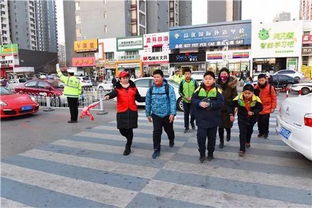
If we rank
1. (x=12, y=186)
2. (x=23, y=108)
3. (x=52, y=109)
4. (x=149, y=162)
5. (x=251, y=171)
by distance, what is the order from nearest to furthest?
(x=12, y=186), (x=251, y=171), (x=149, y=162), (x=23, y=108), (x=52, y=109)

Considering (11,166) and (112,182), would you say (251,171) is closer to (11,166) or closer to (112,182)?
(112,182)

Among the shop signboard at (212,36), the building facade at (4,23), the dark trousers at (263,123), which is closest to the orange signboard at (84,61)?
the shop signboard at (212,36)

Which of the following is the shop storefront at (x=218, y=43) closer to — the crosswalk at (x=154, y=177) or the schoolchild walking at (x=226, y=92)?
the schoolchild walking at (x=226, y=92)

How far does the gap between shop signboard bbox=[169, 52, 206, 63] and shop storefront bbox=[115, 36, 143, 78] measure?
16.7 feet

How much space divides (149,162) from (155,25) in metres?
60.3

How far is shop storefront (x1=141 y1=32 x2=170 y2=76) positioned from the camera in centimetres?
3600

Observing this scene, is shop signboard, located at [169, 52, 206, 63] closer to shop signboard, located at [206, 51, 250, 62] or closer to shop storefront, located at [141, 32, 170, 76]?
shop signboard, located at [206, 51, 250, 62]

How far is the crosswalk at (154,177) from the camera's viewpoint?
3.40 m

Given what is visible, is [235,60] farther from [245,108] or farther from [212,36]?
[245,108]

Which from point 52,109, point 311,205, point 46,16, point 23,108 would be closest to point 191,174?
point 311,205

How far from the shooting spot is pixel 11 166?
15.9 ft

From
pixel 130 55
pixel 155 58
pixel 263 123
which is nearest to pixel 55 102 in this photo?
pixel 263 123

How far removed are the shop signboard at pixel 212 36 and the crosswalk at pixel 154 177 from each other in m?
28.3

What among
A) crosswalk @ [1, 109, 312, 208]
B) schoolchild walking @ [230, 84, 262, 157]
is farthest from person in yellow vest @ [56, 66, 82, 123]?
schoolchild walking @ [230, 84, 262, 157]
